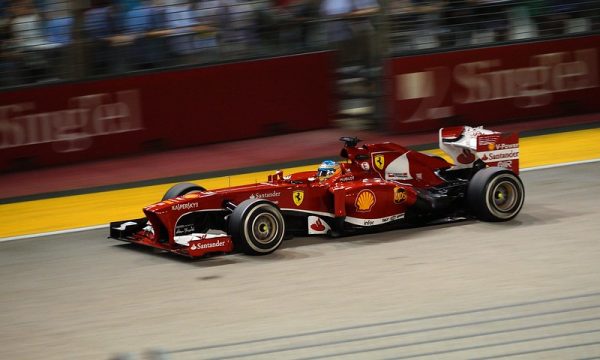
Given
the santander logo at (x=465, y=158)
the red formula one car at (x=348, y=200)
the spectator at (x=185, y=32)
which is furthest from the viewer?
the spectator at (x=185, y=32)

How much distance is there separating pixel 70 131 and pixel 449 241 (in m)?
6.32

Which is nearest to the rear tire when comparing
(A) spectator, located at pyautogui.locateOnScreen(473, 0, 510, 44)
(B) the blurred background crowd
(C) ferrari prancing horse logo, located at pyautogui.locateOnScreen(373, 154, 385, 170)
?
(C) ferrari prancing horse logo, located at pyautogui.locateOnScreen(373, 154, 385, 170)

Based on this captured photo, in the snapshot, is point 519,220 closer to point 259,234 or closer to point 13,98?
point 259,234

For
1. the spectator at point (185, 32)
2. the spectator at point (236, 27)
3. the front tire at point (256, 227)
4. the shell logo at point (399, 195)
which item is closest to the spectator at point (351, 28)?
the spectator at point (236, 27)

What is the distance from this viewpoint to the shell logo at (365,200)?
9422 millimetres

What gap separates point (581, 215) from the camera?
10.1 metres

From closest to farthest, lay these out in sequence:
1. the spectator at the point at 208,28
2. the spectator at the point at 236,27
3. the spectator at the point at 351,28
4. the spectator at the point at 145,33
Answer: the spectator at the point at 145,33 < the spectator at the point at 208,28 < the spectator at the point at 236,27 < the spectator at the point at 351,28

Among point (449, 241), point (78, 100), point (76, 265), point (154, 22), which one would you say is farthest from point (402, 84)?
point (76, 265)

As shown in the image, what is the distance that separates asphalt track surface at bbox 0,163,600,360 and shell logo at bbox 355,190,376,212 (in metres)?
0.31

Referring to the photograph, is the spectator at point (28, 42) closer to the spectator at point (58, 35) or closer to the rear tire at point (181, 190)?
the spectator at point (58, 35)

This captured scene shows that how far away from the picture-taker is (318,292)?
8094 mm

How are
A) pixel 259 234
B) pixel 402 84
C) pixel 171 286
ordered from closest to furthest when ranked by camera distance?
pixel 171 286, pixel 259 234, pixel 402 84

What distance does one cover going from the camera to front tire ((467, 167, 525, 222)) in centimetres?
963

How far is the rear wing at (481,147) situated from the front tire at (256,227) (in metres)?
2.12
